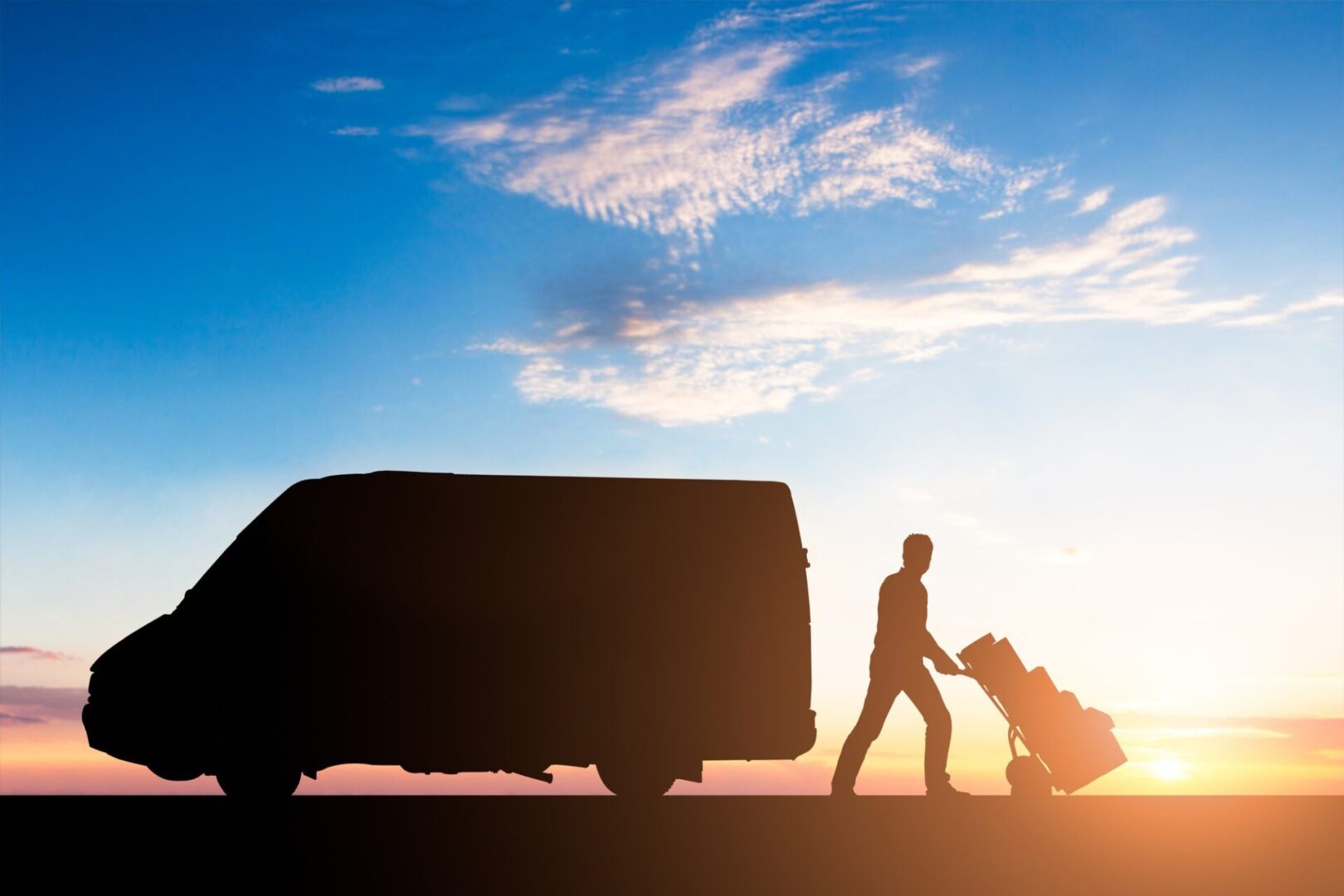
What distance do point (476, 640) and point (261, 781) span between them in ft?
7.21

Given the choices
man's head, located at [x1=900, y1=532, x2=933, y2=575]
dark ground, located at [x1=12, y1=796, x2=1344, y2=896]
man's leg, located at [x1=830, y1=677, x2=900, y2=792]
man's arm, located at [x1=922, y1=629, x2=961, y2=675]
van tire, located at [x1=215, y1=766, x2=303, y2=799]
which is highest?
man's head, located at [x1=900, y1=532, x2=933, y2=575]

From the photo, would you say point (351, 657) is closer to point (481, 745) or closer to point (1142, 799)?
point (481, 745)

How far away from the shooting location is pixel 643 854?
1035 cm

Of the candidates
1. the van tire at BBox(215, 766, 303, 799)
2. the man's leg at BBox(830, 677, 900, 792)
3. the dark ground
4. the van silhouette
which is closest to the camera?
the dark ground

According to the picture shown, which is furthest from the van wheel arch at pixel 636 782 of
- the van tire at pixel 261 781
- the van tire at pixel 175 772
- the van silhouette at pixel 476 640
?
the van tire at pixel 175 772

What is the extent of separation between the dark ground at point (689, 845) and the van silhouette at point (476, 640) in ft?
2.04

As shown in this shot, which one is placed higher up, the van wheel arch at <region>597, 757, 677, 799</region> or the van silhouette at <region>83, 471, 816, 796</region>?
the van silhouette at <region>83, 471, 816, 796</region>

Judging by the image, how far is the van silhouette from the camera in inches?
499

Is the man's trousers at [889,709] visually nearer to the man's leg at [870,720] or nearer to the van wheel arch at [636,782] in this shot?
the man's leg at [870,720]

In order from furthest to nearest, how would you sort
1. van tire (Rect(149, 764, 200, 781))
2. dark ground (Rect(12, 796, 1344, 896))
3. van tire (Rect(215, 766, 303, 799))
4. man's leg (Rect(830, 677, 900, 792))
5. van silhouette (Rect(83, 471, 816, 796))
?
1. man's leg (Rect(830, 677, 900, 792))
2. van tire (Rect(149, 764, 200, 781))
3. van tire (Rect(215, 766, 303, 799))
4. van silhouette (Rect(83, 471, 816, 796))
5. dark ground (Rect(12, 796, 1344, 896))

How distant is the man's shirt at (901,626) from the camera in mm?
14391

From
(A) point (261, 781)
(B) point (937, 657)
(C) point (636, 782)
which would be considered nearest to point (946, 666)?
(B) point (937, 657)

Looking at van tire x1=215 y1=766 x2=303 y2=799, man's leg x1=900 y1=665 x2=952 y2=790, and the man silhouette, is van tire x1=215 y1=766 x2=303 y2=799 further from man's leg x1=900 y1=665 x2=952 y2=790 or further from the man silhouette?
man's leg x1=900 y1=665 x2=952 y2=790

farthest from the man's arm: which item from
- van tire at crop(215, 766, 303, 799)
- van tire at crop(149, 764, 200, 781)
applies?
van tire at crop(149, 764, 200, 781)
